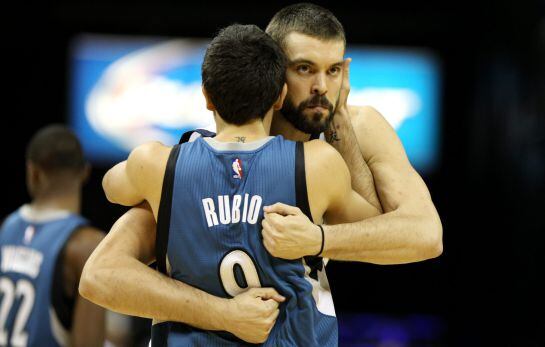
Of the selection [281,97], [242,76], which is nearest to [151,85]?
[281,97]

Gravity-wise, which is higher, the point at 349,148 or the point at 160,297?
the point at 349,148

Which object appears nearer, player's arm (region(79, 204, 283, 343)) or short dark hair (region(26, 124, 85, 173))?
player's arm (region(79, 204, 283, 343))

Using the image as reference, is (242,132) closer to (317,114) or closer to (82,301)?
(317,114)

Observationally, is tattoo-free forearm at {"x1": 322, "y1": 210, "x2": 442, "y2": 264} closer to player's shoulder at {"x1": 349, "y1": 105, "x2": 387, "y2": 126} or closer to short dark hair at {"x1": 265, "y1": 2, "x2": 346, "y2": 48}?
player's shoulder at {"x1": 349, "y1": 105, "x2": 387, "y2": 126}

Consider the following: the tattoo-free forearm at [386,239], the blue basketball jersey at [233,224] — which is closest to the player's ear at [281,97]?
the blue basketball jersey at [233,224]

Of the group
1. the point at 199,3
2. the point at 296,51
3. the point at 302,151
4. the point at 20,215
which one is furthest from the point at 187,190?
the point at 199,3

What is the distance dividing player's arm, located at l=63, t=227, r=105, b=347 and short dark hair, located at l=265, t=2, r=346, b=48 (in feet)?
7.45

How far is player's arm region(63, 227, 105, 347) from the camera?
17.9 ft

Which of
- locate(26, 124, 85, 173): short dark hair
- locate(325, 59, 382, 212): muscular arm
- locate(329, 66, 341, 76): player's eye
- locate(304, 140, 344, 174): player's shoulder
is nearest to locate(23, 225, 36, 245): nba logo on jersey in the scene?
locate(26, 124, 85, 173): short dark hair

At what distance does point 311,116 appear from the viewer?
12.4 feet

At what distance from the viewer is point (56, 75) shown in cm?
1098

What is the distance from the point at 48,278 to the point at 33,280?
107 mm

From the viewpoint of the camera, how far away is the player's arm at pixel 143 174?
3.34m

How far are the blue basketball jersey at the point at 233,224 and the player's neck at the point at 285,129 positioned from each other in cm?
60
